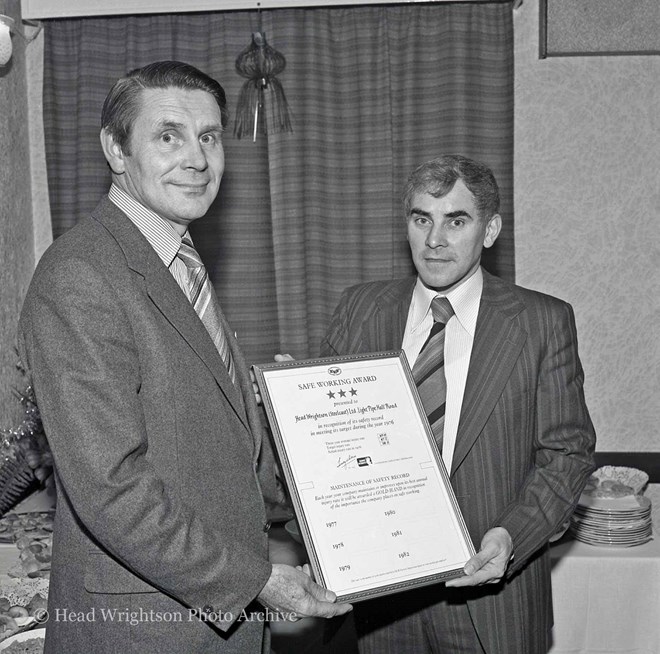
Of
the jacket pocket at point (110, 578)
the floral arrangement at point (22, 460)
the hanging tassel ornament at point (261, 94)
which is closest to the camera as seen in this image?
the jacket pocket at point (110, 578)

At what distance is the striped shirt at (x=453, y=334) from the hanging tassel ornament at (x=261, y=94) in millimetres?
1577

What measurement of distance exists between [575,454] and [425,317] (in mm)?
538

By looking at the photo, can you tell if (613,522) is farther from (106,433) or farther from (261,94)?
(261,94)

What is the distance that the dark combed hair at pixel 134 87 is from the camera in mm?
1544

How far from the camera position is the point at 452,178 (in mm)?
1978

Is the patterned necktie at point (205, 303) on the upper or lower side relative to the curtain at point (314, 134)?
lower

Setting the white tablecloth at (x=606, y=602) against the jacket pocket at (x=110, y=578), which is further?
the white tablecloth at (x=606, y=602)

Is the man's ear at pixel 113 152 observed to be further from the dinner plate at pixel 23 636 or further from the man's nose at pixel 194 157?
the dinner plate at pixel 23 636

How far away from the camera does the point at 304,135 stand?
3418 mm

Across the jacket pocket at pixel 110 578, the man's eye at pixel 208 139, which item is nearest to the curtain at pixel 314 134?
the man's eye at pixel 208 139

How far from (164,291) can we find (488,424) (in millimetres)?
920

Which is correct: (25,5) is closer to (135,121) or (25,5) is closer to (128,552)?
(135,121)

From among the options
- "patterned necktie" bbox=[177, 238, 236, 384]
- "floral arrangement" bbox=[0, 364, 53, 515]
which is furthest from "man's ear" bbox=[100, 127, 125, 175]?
"floral arrangement" bbox=[0, 364, 53, 515]

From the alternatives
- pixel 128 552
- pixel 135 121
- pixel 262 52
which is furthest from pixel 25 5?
pixel 128 552
